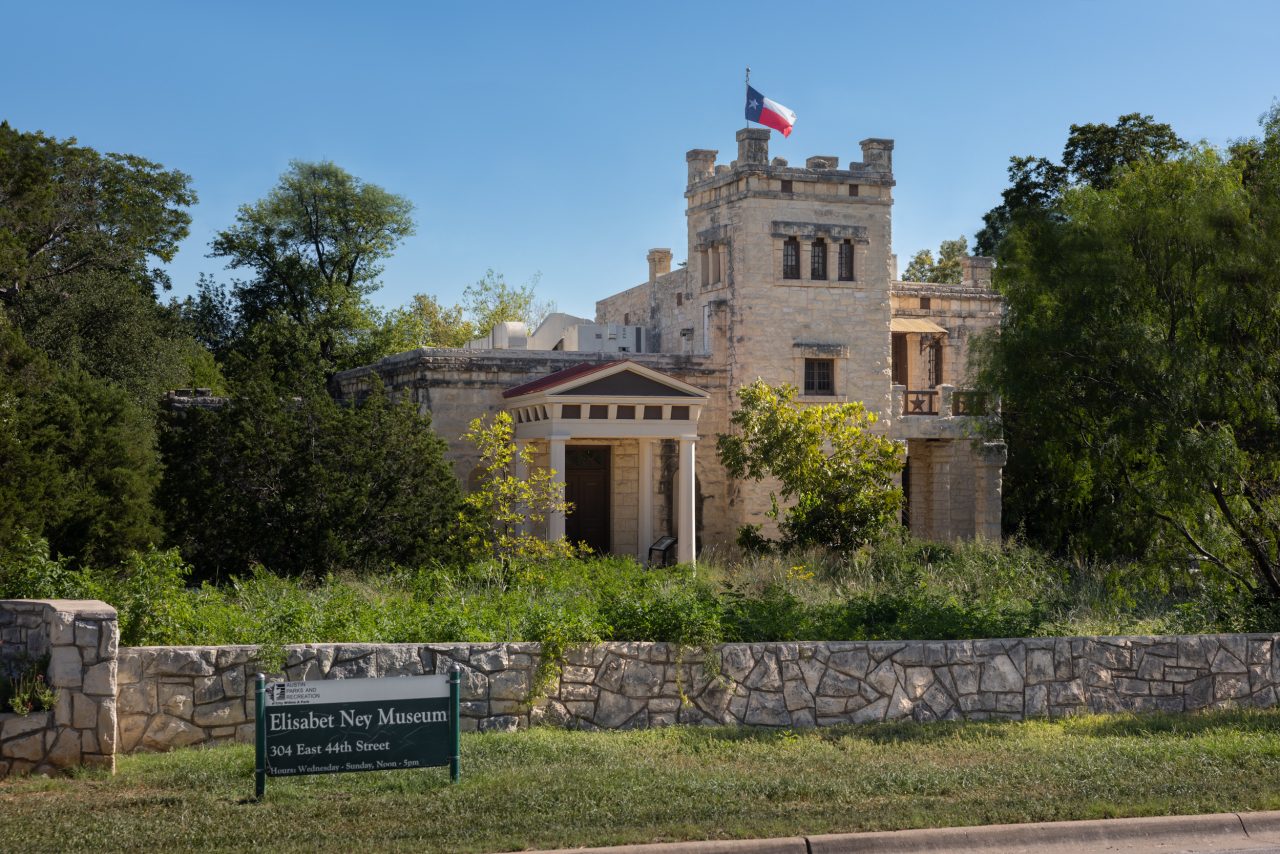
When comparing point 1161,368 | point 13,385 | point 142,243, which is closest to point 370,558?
point 13,385

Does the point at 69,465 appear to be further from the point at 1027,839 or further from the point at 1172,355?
the point at 1027,839

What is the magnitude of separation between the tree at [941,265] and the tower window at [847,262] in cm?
2588

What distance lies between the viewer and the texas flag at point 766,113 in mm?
30891

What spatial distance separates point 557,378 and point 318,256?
28206mm

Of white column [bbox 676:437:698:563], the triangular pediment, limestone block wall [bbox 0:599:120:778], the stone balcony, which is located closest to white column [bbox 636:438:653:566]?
white column [bbox 676:437:698:563]

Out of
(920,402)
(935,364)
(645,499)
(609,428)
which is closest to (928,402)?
(920,402)

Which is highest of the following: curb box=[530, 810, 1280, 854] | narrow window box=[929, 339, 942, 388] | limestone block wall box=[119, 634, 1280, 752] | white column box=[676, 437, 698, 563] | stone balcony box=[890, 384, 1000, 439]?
narrow window box=[929, 339, 942, 388]

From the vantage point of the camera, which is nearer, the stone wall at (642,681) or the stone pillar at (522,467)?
the stone wall at (642,681)

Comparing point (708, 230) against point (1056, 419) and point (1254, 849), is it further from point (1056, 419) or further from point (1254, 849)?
point (1254, 849)

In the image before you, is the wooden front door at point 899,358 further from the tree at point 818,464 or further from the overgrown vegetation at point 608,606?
the overgrown vegetation at point 608,606

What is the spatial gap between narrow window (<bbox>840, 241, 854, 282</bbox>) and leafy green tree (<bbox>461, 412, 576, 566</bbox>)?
925 cm

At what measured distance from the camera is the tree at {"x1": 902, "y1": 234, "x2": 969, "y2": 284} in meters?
57.8

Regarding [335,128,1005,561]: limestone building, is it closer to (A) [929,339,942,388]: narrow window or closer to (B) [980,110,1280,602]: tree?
(A) [929,339,942,388]: narrow window

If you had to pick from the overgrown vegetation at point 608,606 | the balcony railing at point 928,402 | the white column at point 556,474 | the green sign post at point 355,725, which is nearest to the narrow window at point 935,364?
the balcony railing at point 928,402
